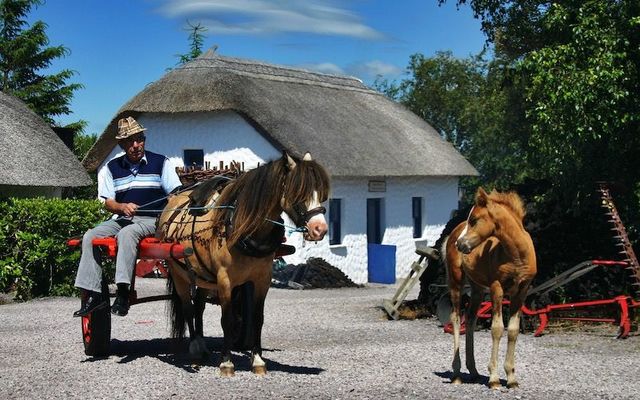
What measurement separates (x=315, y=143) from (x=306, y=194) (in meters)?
17.7

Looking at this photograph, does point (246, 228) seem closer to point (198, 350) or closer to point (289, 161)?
point (289, 161)

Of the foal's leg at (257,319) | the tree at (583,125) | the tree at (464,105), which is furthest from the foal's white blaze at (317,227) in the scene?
the tree at (464,105)

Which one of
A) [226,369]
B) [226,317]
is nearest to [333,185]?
[226,317]

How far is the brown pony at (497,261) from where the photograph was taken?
26.6 feet

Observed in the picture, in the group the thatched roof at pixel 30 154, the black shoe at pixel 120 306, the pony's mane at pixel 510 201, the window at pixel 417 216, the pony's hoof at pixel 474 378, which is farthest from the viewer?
the window at pixel 417 216

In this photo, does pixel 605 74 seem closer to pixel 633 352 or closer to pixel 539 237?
pixel 539 237

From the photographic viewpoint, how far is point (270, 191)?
8469 millimetres

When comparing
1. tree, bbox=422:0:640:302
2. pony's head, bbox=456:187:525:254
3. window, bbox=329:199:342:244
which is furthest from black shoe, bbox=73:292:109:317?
window, bbox=329:199:342:244

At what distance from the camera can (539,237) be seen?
13.8 metres

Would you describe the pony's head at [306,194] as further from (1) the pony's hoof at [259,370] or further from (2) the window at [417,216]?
(2) the window at [417,216]

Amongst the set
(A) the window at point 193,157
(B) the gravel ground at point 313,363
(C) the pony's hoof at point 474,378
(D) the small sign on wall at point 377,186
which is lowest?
(B) the gravel ground at point 313,363

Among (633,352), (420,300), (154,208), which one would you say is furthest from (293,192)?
(420,300)

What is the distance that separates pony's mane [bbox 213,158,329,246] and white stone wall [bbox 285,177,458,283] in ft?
47.2

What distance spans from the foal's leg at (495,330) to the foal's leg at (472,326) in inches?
16.2
